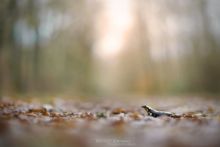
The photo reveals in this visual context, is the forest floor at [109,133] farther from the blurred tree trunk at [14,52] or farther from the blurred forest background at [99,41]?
the blurred tree trunk at [14,52]

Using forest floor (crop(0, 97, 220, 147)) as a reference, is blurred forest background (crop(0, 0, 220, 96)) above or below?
above

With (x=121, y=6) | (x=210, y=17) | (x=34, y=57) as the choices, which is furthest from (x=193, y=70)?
(x=34, y=57)

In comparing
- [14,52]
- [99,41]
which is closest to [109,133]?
[14,52]

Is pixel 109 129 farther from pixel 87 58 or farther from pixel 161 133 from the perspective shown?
pixel 87 58

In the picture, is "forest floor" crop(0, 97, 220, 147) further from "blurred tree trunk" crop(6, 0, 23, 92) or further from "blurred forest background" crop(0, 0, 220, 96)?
"blurred tree trunk" crop(6, 0, 23, 92)

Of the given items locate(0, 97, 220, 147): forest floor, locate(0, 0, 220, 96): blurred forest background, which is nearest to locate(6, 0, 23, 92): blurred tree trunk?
locate(0, 0, 220, 96): blurred forest background

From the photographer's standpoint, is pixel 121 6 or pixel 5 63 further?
pixel 121 6

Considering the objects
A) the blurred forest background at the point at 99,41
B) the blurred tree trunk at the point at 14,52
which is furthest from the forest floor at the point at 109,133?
the blurred tree trunk at the point at 14,52

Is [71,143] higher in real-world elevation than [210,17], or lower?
lower
